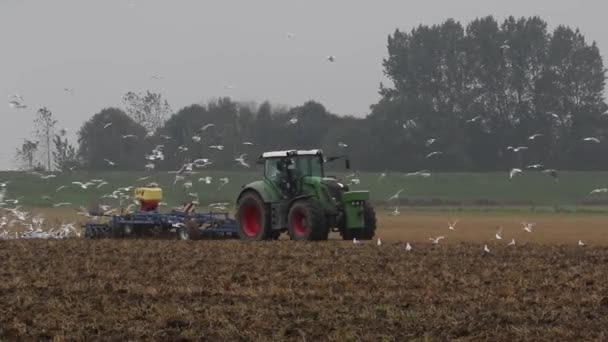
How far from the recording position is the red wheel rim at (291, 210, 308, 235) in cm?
Result: 2516

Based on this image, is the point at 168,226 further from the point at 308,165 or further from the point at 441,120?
the point at 441,120

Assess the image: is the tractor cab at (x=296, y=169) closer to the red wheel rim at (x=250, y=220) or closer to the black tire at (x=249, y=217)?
the black tire at (x=249, y=217)

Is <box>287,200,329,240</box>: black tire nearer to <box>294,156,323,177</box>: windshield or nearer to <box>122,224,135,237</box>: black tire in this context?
<box>294,156,323,177</box>: windshield

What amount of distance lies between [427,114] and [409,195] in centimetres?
1861

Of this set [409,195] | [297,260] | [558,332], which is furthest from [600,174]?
[558,332]

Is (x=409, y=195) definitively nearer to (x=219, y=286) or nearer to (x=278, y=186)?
(x=278, y=186)

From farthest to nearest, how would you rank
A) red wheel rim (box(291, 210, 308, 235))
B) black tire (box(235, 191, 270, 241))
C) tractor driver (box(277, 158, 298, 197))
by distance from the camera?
black tire (box(235, 191, 270, 241)) → tractor driver (box(277, 158, 298, 197)) → red wheel rim (box(291, 210, 308, 235))

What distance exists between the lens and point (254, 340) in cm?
1141

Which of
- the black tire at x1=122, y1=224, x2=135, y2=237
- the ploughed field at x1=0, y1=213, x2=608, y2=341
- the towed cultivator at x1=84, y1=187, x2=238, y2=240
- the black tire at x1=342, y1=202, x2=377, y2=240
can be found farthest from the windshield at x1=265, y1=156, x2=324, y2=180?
the black tire at x1=122, y1=224, x2=135, y2=237

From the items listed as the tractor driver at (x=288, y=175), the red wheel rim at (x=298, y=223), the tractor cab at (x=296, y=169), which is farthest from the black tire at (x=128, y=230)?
the red wheel rim at (x=298, y=223)

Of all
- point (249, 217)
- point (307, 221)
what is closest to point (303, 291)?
point (307, 221)

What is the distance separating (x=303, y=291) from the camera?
50.0 ft

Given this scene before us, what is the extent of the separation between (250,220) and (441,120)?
5266 cm

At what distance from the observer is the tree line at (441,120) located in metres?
77.0
